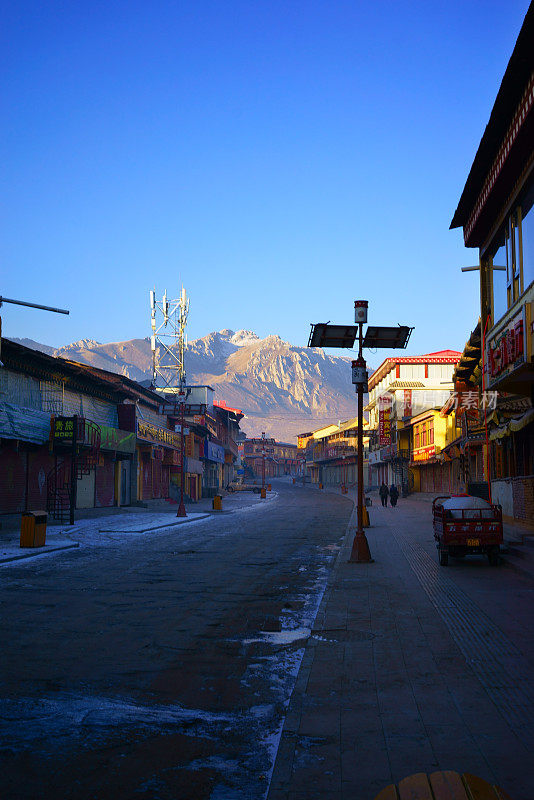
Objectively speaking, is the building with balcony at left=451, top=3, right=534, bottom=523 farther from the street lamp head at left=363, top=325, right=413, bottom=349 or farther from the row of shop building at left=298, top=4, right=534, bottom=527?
the street lamp head at left=363, top=325, right=413, bottom=349

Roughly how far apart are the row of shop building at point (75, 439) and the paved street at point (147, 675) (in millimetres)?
13436

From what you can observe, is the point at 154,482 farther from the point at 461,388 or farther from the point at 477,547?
the point at 477,547

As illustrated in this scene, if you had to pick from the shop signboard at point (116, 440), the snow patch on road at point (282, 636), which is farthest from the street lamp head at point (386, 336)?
the shop signboard at point (116, 440)

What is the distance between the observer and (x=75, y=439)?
2869 centimetres

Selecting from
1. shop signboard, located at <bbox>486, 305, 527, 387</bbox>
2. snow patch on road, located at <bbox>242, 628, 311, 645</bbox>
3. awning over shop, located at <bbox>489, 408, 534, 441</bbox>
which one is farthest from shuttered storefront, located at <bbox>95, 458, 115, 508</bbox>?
snow patch on road, located at <bbox>242, 628, 311, 645</bbox>

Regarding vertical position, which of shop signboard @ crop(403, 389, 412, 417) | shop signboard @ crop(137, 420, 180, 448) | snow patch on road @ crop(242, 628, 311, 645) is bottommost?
snow patch on road @ crop(242, 628, 311, 645)

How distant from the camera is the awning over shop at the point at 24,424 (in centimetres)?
2592

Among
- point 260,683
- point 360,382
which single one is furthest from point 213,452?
point 260,683

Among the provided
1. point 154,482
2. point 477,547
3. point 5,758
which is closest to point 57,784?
point 5,758

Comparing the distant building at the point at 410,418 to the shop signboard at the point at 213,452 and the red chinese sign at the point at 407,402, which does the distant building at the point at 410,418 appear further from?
the shop signboard at the point at 213,452

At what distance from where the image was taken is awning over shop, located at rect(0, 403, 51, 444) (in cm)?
2592

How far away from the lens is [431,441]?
62.0 metres

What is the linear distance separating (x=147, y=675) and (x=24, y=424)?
2247cm

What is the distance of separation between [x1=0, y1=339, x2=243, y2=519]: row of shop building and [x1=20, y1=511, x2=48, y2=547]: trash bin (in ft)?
22.4
